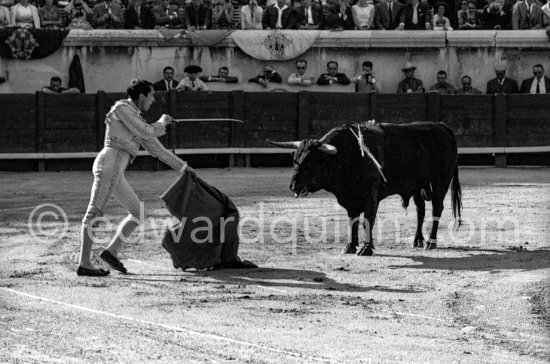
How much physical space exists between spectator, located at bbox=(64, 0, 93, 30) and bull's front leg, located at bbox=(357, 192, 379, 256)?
1002 centimetres

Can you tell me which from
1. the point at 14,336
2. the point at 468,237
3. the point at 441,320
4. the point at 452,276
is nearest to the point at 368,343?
the point at 441,320

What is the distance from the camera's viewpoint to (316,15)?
20859 mm

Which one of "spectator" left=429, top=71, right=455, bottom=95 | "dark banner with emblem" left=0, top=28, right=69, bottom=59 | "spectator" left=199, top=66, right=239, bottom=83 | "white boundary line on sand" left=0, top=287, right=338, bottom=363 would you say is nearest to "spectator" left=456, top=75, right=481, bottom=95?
"spectator" left=429, top=71, right=455, bottom=95

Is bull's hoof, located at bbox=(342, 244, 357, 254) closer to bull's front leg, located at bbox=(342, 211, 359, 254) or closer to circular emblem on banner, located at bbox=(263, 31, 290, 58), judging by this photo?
bull's front leg, located at bbox=(342, 211, 359, 254)

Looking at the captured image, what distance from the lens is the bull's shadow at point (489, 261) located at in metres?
10.4

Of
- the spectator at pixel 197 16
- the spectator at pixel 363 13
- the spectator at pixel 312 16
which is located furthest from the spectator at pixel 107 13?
the spectator at pixel 363 13

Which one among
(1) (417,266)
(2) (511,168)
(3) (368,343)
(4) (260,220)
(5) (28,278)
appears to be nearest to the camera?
(3) (368,343)

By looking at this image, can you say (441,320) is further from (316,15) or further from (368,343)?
(316,15)

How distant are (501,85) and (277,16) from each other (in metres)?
3.62

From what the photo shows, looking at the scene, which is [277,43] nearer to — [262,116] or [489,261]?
[262,116]

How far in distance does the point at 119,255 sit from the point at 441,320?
347 cm

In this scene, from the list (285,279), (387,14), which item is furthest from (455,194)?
(387,14)

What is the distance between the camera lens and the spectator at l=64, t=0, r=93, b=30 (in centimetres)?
2017

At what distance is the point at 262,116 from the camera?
20.1m
